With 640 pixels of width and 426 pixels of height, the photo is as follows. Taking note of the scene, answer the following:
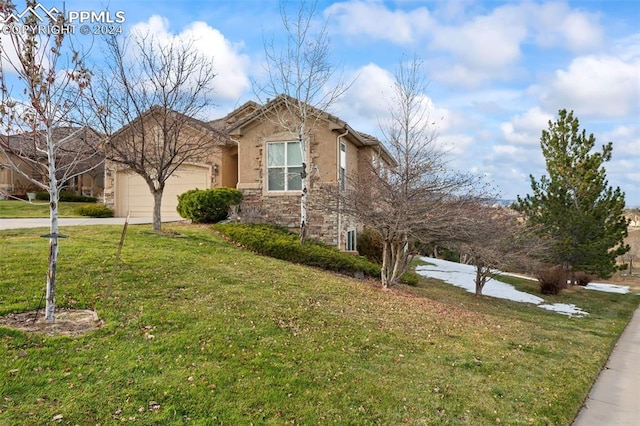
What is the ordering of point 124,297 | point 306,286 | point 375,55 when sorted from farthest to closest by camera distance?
point 375,55 → point 306,286 → point 124,297

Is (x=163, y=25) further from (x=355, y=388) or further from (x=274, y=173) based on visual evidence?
(x=355, y=388)

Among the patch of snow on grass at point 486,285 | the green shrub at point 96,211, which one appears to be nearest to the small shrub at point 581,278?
the patch of snow on grass at point 486,285

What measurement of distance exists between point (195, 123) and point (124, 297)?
1014 cm

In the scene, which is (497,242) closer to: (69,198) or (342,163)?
(342,163)

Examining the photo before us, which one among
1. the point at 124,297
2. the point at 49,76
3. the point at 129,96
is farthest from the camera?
the point at 129,96

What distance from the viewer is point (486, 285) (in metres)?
17.4

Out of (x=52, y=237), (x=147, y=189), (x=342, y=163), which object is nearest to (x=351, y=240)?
(x=342, y=163)

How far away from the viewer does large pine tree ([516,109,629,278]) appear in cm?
1889

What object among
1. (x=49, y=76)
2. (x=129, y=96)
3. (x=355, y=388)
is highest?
(x=129, y=96)

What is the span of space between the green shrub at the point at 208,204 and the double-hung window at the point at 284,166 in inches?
69.0

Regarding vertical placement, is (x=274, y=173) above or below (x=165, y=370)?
above

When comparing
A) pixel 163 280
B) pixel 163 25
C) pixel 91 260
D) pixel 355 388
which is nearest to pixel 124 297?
pixel 163 280

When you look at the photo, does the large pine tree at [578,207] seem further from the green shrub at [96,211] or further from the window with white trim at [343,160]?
the green shrub at [96,211]

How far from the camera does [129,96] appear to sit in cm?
1177
